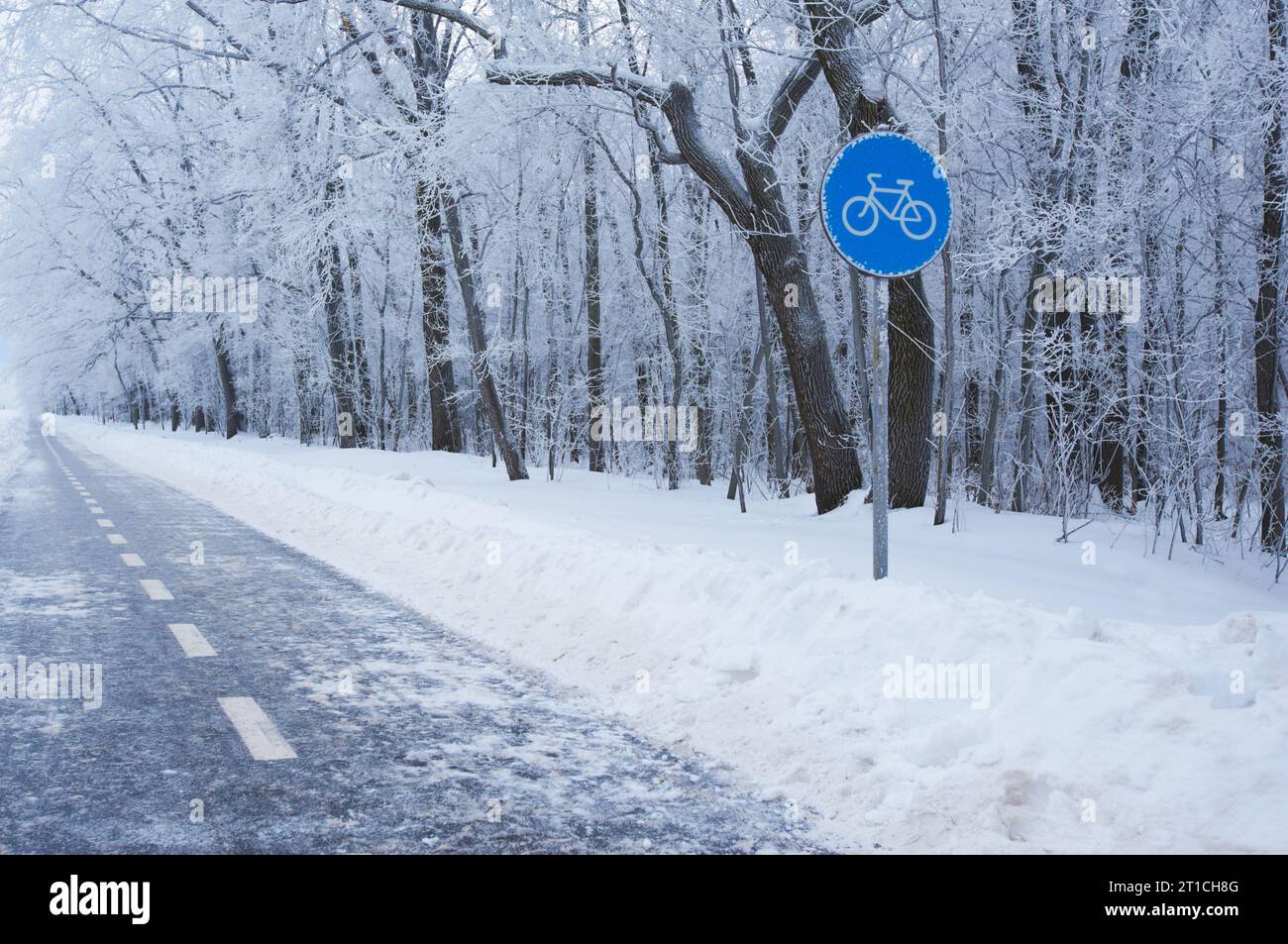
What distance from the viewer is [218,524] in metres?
14.9

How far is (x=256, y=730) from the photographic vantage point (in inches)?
203

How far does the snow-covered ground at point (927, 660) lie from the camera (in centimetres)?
402

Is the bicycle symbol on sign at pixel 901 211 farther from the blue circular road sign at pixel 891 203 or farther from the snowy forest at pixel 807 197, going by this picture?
the snowy forest at pixel 807 197

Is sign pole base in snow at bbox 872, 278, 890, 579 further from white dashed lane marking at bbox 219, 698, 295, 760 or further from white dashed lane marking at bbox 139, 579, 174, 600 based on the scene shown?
white dashed lane marking at bbox 139, 579, 174, 600

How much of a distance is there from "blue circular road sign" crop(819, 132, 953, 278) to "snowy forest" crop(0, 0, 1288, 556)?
456 millimetres

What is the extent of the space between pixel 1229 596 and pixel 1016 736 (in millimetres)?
5268

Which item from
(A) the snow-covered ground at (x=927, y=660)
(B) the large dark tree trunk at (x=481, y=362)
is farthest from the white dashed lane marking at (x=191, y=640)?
(B) the large dark tree trunk at (x=481, y=362)

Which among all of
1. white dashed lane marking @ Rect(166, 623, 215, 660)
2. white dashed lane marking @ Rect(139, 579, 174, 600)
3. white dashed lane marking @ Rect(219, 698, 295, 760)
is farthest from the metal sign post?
white dashed lane marking @ Rect(139, 579, 174, 600)

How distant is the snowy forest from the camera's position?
1158 centimetres

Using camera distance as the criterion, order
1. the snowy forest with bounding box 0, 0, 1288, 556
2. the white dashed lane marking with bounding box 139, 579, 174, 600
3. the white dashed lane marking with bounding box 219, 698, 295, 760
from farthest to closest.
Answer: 1. the snowy forest with bounding box 0, 0, 1288, 556
2. the white dashed lane marking with bounding box 139, 579, 174, 600
3. the white dashed lane marking with bounding box 219, 698, 295, 760

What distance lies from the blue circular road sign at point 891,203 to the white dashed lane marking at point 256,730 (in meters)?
4.05

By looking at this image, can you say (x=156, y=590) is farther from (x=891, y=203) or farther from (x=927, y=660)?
(x=891, y=203)

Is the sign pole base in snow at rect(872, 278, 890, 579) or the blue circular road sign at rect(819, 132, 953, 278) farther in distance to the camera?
the sign pole base in snow at rect(872, 278, 890, 579)
